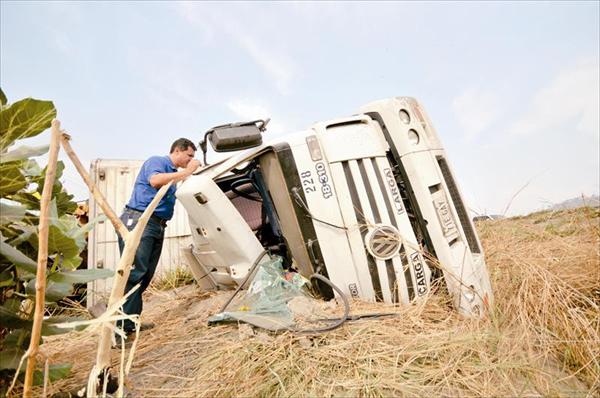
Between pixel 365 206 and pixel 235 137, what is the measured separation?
102 cm

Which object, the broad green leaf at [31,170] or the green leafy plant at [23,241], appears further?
the broad green leaf at [31,170]

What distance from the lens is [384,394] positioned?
5.13 ft

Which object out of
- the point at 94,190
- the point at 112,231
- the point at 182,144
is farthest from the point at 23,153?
the point at 112,231

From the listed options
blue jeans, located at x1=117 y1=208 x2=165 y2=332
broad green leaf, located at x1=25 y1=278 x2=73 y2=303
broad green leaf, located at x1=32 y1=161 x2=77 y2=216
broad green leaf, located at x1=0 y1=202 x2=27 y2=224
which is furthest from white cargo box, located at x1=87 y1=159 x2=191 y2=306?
broad green leaf, located at x1=0 y1=202 x2=27 y2=224

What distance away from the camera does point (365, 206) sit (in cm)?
251

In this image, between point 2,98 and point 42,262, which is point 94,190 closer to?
point 42,262

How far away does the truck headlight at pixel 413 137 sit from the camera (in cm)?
266

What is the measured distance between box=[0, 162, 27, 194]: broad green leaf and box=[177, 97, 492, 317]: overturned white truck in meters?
1.30

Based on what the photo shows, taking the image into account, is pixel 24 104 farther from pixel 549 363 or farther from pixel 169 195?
pixel 549 363

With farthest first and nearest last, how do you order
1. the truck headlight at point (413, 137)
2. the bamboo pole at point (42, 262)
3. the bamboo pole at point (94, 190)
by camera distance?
1. the truck headlight at point (413, 137)
2. the bamboo pole at point (94, 190)
3. the bamboo pole at point (42, 262)

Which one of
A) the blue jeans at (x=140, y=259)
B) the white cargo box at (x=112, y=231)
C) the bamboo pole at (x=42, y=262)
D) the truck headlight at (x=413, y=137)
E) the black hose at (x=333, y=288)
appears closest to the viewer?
the bamboo pole at (x=42, y=262)

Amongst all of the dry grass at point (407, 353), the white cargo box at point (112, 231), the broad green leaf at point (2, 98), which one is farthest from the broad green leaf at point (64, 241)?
the white cargo box at point (112, 231)

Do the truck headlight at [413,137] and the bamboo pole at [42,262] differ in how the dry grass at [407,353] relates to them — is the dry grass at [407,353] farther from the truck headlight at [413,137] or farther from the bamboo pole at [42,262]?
the truck headlight at [413,137]

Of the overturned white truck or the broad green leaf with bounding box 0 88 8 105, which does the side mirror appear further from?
the broad green leaf with bounding box 0 88 8 105
